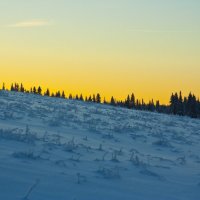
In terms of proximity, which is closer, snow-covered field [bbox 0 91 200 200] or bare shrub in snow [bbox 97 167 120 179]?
snow-covered field [bbox 0 91 200 200]

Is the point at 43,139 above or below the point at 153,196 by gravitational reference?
above

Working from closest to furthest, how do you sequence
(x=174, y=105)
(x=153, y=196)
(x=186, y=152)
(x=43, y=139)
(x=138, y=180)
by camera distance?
(x=153, y=196)
(x=138, y=180)
(x=43, y=139)
(x=186, y=152)
(x=174, y=105)

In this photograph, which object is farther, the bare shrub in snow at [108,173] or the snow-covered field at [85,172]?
the bare shrub in snow at [108,173]

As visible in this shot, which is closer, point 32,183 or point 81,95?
point 32,183

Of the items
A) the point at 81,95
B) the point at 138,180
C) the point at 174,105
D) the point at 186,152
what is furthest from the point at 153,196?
the point at 81,95

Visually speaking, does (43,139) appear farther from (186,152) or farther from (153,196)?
(186,152)

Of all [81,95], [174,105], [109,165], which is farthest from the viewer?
[81,95]

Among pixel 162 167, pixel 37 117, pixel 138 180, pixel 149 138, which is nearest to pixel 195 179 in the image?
pixel 162 167

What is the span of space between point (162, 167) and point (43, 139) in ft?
10.5

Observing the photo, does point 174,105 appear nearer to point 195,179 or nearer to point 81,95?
point 81,95

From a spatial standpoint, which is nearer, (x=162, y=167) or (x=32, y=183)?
(x=32, y=183)

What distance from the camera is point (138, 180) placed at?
8.80 meters

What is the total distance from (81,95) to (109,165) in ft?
468

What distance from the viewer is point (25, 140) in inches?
420
